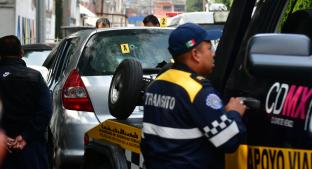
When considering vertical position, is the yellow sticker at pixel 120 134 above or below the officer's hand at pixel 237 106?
below

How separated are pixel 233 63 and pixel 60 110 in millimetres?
3932

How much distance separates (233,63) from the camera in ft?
12.1

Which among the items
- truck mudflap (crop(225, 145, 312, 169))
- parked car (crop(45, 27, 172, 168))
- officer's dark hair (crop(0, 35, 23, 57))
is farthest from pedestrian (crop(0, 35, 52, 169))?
truck mudflap (crop(225, 145, 312, 169))

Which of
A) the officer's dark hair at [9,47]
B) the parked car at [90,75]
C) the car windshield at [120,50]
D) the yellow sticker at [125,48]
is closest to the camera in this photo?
the officer's dark hair at [9,47]

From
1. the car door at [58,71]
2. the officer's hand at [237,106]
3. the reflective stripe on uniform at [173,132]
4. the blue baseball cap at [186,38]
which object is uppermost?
the blue baseball cap at [186,38]

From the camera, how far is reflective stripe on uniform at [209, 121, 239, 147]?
3.17m

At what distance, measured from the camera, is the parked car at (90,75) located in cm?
699

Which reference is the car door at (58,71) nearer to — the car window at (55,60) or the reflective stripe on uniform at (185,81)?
the car window at (55,60)

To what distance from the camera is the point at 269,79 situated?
3115 millimetres

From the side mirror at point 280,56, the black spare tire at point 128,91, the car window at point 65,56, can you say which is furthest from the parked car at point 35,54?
the side mirror at point 280,56

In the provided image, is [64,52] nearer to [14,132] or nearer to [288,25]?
[14,132]

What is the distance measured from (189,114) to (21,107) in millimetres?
3050

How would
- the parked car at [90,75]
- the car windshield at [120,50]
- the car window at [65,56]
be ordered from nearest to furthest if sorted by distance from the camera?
the parked car at [90,75] → the car windshield at [120,50] → the car window at [65,56]

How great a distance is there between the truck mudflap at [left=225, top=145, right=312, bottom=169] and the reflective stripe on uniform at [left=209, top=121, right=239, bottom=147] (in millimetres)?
84
